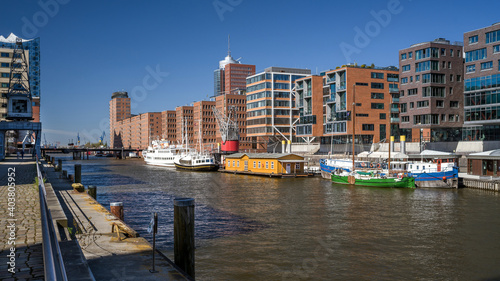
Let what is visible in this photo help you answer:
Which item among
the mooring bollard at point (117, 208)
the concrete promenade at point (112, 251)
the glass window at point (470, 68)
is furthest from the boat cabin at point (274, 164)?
the concrete promenade at point (112, 251)

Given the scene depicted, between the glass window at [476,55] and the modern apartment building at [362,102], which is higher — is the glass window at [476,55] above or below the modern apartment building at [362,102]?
above

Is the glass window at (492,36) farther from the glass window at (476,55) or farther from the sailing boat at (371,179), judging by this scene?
the sailing boat at (371,179)

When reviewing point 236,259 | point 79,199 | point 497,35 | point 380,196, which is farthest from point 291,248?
point 497,35

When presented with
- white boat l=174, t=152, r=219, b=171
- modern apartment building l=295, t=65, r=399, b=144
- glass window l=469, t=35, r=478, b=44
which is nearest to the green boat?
modern apartment building l=295, t=65, r=399, b=144

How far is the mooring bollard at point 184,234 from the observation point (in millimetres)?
15500

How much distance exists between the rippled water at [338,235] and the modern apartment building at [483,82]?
34717mm

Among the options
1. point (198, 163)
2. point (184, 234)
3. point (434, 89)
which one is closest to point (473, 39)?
point (434, 89)

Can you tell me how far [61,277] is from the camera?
23.1 ft

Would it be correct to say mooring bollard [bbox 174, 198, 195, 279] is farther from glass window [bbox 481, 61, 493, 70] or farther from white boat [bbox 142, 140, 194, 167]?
white boat [bbox 142, 140, 194, 167]

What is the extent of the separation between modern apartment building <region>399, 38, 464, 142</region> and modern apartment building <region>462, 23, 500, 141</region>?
26.4ft

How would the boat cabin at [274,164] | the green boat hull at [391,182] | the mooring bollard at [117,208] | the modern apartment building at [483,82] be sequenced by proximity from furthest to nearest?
the boat cabin at [274,164]
the modern apartment building at [483,82]
the green boat hull at [391,182]
the mooring bollard at [117,208]

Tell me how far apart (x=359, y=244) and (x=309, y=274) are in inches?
285

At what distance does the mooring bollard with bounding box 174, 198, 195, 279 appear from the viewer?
15.5 m

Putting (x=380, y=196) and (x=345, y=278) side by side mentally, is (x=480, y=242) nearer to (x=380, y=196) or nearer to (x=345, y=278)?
(x=345, y=278)
